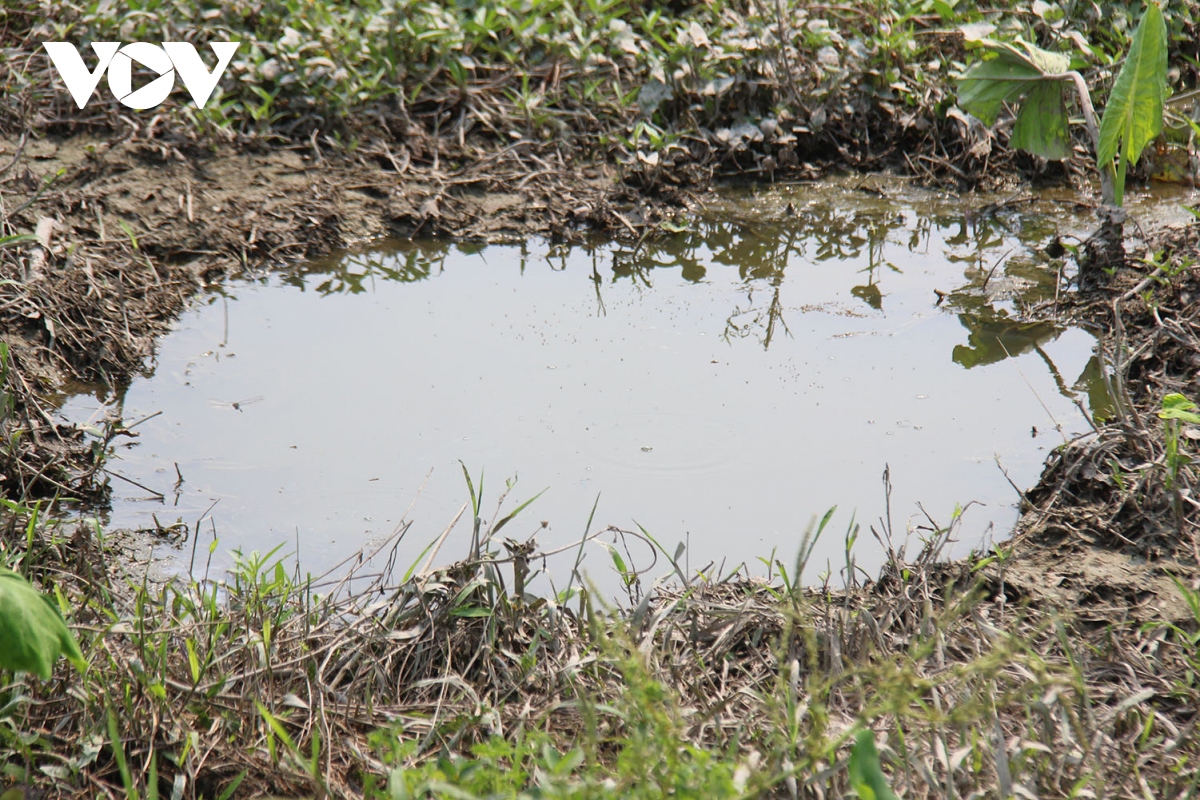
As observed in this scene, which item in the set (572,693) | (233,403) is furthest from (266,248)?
(572,693)

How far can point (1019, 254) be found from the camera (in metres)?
4.46

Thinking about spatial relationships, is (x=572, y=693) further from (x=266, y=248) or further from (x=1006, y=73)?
(x=1006, y=73)

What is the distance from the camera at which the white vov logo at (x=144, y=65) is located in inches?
202

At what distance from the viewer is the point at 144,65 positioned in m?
5.36

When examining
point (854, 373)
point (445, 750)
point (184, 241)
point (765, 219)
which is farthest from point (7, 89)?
point (445, 750)

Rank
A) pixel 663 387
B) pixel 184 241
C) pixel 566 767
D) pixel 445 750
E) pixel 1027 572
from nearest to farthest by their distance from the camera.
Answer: pixel 566 767 → pixel 445 750 → pixel 1027 572 → pixel 663 387 → pixel 184 241

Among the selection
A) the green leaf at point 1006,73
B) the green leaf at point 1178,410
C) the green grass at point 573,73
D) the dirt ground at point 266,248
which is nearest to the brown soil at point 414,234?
the dirt ground at point 266,248

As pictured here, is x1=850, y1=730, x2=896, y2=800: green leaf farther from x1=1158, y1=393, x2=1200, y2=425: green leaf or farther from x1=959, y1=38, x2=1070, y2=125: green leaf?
x1=959, y1=38, x2=1070, y2=125: green leaf

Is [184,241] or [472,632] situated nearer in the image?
[472,632]

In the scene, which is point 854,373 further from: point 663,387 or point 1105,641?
point 1105,641

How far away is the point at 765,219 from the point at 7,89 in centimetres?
377

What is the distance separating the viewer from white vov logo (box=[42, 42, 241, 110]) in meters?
5.13

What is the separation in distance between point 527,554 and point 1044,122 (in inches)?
132

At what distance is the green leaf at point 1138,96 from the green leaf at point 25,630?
373 centimetres
